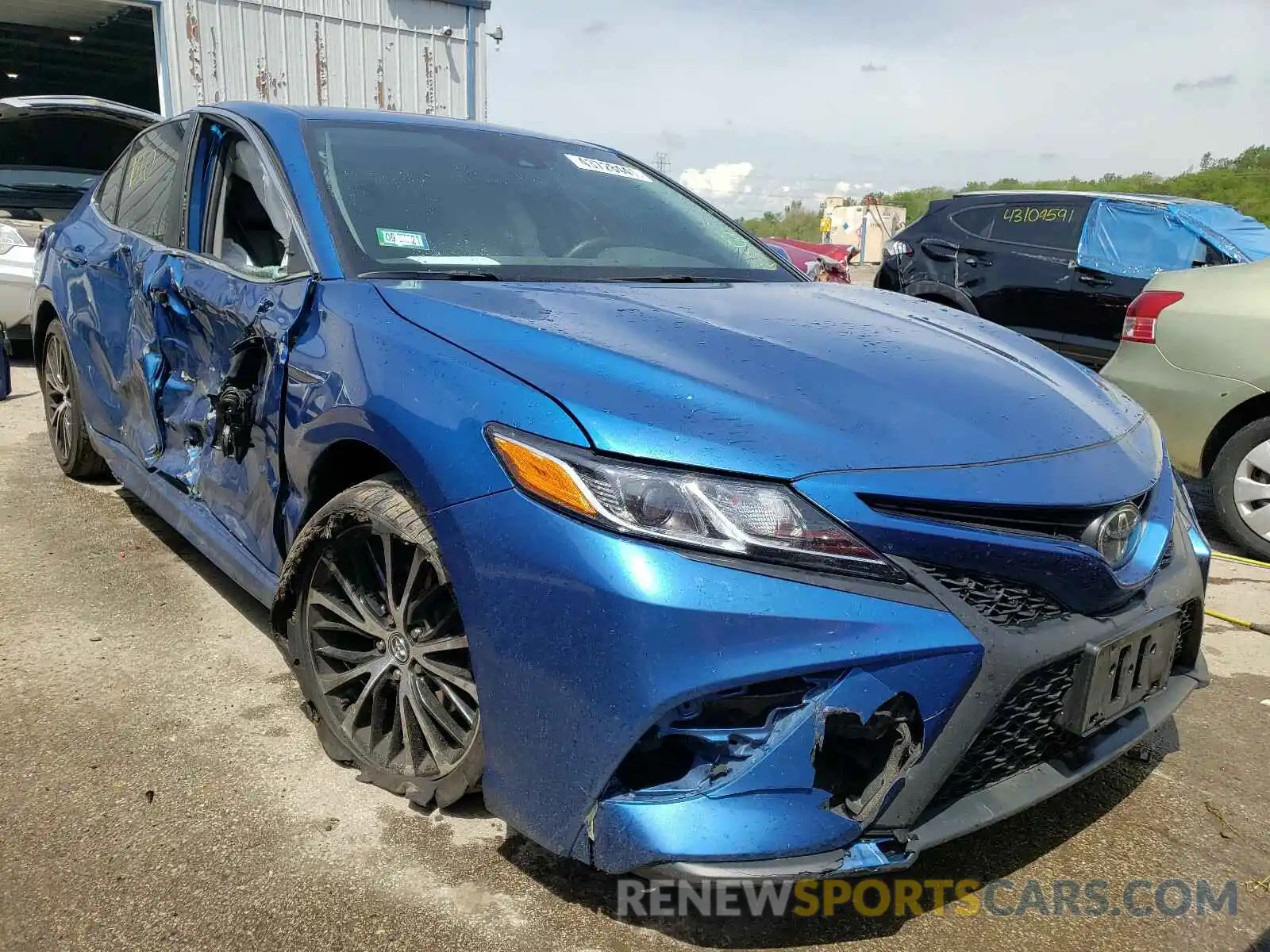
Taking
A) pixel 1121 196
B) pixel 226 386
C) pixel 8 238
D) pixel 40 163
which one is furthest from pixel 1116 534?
pixel 40 163

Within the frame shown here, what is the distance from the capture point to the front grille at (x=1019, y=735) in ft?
5.47

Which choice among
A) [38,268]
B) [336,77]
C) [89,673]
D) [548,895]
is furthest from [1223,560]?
[336,77]

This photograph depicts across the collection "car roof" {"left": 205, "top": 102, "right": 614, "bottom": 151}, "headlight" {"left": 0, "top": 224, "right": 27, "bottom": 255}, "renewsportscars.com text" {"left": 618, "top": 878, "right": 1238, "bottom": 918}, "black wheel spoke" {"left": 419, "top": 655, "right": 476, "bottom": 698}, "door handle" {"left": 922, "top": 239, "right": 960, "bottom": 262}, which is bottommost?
"renewsportscars.com text" {"left": 618, "top": 878, "right": 1238, "bottom": 918}

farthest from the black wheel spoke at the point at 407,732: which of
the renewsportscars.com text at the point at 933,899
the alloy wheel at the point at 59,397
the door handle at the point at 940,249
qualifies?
the door handle at the point at 940,249

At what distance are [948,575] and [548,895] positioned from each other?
39.3 inches

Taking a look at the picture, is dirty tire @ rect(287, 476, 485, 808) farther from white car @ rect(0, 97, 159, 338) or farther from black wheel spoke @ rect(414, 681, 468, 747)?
white car @ rect(0, 97, 159, 338)

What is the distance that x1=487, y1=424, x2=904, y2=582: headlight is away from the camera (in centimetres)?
157

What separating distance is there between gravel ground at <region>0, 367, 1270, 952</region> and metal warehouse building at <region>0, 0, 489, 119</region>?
846 cm

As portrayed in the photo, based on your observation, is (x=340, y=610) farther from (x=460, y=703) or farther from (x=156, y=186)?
(x=156, y=186)

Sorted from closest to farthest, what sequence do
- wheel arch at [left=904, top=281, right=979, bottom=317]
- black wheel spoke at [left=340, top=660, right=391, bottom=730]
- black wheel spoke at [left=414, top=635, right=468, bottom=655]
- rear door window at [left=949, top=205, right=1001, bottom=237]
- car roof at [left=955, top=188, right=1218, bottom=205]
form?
black wheel spoke at [left=414, top=635, right=468, bottom=655]
black wheel spoke at [left=340, top=660, right=391, bottom=730]
car roof at [left=955, top=188, right=1218, bottom=205]
wheel arch at [left=904, top=281, right=979, bottom=317]
rear door window at [left=949, top=205, right=1001, bottom=237]

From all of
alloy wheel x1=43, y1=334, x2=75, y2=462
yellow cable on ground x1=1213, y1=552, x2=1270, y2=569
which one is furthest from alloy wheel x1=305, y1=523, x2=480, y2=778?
yellow cable on ground x1=1213, y1=552, x2=1270, y2=569

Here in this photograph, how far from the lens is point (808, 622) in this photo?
1534 mm

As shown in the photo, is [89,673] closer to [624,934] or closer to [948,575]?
[624,934]

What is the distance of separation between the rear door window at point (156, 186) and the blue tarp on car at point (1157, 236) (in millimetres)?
6235
